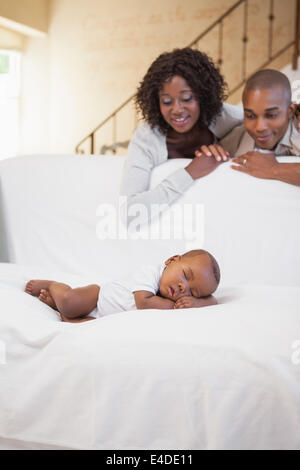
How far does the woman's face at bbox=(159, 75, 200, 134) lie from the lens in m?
2.19

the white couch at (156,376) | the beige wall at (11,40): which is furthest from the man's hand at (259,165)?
the beige wall at (11,40)

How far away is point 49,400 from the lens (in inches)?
50.5

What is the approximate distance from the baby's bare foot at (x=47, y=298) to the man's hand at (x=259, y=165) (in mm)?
859

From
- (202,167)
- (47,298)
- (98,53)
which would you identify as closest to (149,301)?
(47,298)

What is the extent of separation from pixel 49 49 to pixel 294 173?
6.84 metres

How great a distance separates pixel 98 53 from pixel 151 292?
6.71 m

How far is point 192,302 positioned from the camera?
160cm

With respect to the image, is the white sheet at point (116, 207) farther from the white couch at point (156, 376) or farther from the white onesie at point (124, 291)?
the white onesie at point (124, 291)

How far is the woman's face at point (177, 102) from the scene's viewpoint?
2194 millimetres

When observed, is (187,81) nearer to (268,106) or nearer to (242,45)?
(268,106)

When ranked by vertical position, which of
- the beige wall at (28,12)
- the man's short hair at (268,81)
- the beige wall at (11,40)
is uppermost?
the beige wall at (28,12)

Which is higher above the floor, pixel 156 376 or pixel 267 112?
pixel 267 112

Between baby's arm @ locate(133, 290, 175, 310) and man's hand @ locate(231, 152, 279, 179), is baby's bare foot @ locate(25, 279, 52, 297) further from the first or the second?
man's hand @ locate(231, 152, 279, 179)
